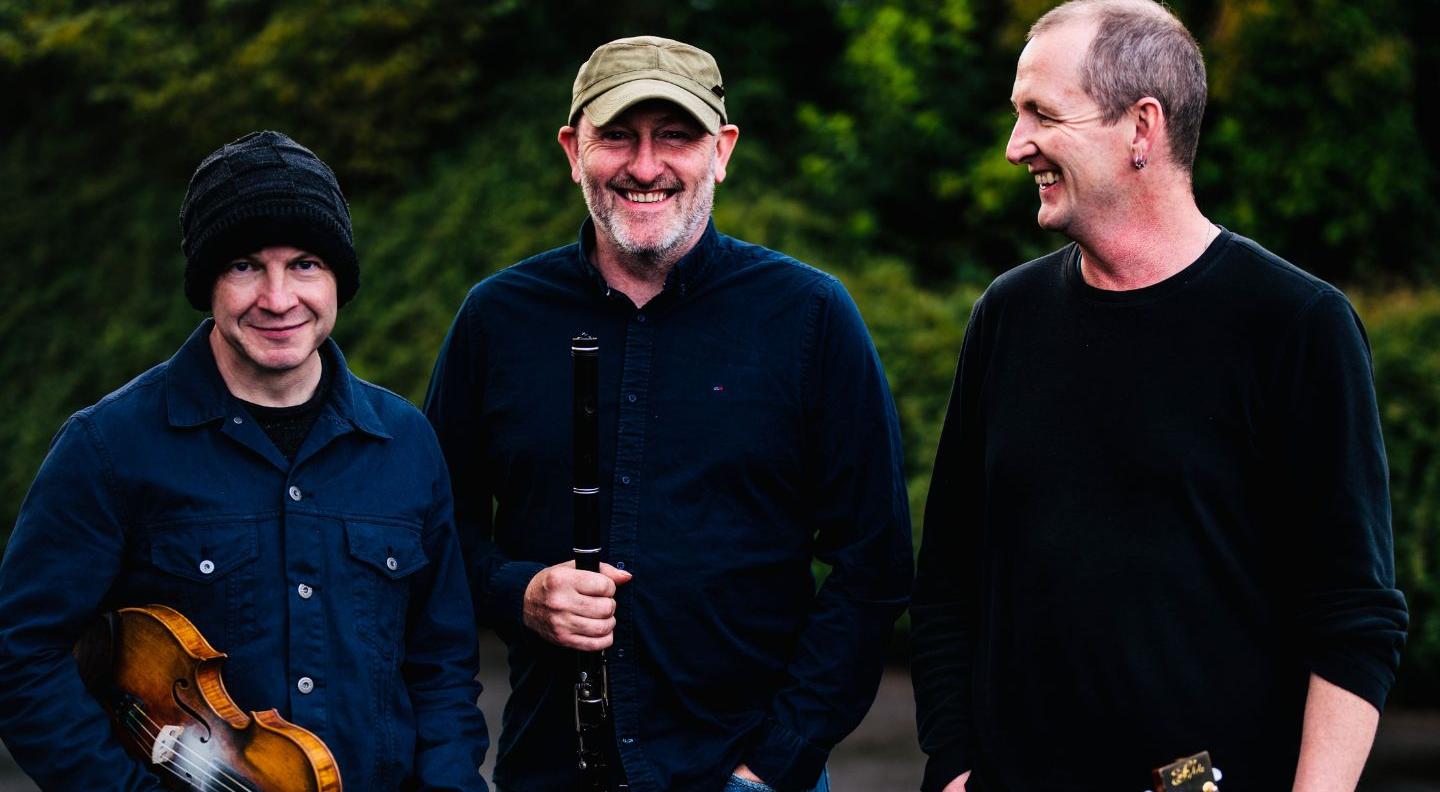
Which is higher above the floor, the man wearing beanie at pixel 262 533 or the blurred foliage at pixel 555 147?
the blurred foliage at pixel 555 147

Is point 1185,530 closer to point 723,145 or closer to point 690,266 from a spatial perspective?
point 690,266

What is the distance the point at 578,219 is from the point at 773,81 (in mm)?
2517

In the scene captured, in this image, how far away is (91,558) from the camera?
103 inches

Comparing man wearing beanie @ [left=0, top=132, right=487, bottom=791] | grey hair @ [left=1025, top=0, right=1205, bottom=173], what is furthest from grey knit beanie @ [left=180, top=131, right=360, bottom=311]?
grey hair @ [left=1025, top=0, right=1205, bottom=173]

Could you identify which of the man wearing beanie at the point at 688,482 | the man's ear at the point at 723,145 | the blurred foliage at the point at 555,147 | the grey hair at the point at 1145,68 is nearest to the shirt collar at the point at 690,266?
the man wearing beanie at the point at 688,482

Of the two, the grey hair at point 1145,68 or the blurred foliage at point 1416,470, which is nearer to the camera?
the grey hair at point 1145,68

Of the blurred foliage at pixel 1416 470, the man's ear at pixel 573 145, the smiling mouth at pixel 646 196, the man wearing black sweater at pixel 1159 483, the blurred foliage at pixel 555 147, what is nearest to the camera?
the man wearing black sweater at pixel 1159 483

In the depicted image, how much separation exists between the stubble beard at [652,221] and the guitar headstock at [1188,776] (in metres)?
1.40

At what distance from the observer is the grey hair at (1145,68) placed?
2676mm

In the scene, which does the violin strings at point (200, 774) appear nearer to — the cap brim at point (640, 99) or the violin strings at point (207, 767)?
the violin strings at point (207, 767)

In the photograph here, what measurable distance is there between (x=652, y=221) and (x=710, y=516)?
2.01 ft

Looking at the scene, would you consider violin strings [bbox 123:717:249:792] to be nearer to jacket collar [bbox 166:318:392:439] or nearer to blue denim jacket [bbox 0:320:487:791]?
blue denim jacket [bbox 0:320:487:791]

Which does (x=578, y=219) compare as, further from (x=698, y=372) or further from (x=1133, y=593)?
(x=1133, y=593)

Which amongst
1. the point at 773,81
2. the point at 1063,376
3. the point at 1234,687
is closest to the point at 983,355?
the point at 1063,376
